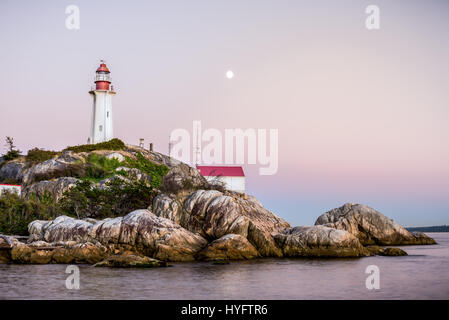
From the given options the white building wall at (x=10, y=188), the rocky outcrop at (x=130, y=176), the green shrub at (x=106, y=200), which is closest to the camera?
the green shrub at (x=106, y=200)

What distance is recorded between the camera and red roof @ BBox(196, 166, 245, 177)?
171ft

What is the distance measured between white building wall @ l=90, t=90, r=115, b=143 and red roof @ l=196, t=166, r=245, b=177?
11961mm

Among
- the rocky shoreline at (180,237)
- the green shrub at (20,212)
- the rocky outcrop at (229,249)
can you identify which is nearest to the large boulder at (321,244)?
the rocky shoreline at (180,237)

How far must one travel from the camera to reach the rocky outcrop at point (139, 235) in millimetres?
27797

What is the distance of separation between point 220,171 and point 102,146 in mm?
13073

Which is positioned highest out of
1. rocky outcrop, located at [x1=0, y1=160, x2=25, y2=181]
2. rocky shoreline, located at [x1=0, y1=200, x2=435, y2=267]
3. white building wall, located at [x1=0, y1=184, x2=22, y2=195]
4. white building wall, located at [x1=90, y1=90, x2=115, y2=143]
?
white building wall, located at [x1=90, y1=90, x2=115, y2=143]

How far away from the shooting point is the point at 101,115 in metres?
56.3

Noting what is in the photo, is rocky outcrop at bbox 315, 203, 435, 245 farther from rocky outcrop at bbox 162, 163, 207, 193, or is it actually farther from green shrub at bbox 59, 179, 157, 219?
green shrub at bbox 59, 179, 157, 219

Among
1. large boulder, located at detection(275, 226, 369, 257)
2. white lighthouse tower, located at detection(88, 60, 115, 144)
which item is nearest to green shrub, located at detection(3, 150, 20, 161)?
white lighthouse tower, located at detection(88, 60, 115, 144)

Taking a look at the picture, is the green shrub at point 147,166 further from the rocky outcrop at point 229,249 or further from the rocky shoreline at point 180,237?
the rocky outcrop at point 229,249

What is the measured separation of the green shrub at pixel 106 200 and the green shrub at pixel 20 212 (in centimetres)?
124

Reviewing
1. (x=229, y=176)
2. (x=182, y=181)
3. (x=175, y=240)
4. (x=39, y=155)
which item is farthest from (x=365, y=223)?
(x=39, y=155)

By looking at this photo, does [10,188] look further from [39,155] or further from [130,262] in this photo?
[130,262]
